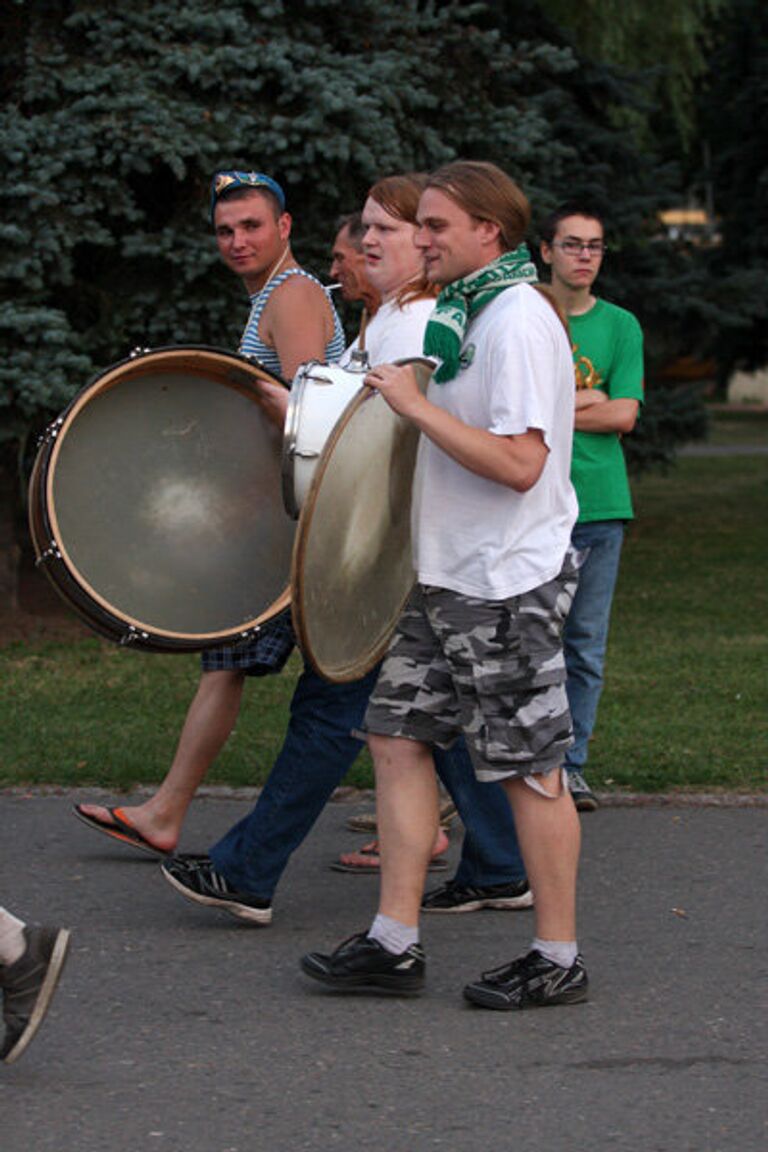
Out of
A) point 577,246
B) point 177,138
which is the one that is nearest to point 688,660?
point 177,138

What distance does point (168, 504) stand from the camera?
207 inches

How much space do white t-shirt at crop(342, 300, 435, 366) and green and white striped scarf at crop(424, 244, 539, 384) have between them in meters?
0.44

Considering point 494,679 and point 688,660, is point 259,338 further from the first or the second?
point 688,660

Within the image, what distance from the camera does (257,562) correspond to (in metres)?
5.21

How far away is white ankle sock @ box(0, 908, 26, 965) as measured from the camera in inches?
167

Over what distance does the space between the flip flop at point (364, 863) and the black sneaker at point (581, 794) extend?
0.66 meters

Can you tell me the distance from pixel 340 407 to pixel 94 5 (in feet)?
21.0

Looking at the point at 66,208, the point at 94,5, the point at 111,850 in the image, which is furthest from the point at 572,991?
the point at 94,5

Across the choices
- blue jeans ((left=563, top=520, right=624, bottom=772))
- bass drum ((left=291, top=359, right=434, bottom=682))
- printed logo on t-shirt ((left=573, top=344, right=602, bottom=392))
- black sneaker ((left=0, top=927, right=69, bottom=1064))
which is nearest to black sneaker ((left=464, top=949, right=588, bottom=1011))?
bass drum ((left=291, top=359, right=434, bottom=682))

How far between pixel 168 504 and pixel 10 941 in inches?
54.0

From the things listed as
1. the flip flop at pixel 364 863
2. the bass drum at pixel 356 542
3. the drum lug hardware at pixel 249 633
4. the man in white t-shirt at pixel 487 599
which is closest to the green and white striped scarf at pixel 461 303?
the man in white t-shirt at pixel 487 599

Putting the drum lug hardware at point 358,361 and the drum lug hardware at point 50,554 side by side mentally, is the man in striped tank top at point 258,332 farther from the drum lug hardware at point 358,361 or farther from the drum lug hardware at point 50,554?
the drum lug hardware at point 50,554

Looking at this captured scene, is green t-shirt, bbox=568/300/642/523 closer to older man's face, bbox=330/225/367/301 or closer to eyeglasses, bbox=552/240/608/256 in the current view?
eyeglasses, bbox=552/240/608/256

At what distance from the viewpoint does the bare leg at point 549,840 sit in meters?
4.70
